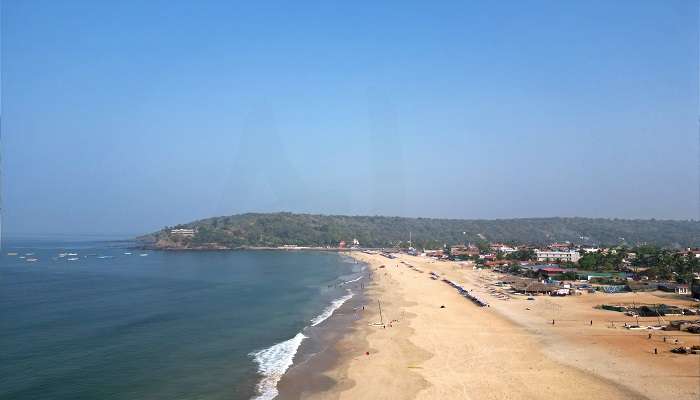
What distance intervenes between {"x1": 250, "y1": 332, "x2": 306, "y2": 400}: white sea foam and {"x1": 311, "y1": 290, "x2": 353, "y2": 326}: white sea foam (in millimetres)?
5897

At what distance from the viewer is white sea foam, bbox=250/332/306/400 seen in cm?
2303

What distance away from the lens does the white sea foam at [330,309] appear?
131ft

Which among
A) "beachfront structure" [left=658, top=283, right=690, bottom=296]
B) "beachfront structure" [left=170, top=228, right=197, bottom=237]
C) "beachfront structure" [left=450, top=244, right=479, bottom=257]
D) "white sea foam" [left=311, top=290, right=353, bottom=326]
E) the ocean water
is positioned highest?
"beachfront structure" [left=170, top=228, right=197, bottom=237]

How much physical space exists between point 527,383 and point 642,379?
5414 mm

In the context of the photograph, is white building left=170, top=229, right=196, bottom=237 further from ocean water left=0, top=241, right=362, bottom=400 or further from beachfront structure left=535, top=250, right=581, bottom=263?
beachfront structure left=535, top=250, right=581, bottom=263

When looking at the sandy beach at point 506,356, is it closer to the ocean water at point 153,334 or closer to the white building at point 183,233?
the ocean water at point 153,334

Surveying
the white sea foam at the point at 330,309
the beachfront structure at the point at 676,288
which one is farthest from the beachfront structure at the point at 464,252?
the white sea foam at the point at 330,309

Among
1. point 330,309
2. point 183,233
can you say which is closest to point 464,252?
point 330,309

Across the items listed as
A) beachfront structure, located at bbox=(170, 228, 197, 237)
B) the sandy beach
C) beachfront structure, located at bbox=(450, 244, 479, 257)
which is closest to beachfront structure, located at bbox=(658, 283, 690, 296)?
the sandy beach

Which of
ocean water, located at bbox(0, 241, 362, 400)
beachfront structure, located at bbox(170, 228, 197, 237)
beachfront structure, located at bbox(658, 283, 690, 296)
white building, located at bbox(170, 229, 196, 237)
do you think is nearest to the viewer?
ocean water, located at bbox(0, 241, 362, 400)

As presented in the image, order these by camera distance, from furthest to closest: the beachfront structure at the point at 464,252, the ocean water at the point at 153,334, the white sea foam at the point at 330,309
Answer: the beachfront structure at the point at 464,252, the white sea foam at the point at 330,309, the ocean water at the point at 153,334

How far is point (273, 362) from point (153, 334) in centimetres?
1160

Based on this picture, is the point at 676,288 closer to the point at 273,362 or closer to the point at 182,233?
the point at 273,362

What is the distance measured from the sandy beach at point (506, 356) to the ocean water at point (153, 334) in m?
4.51
